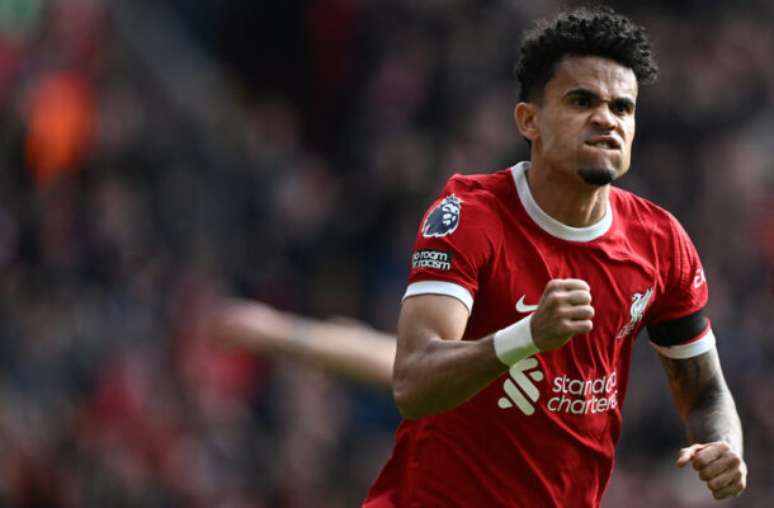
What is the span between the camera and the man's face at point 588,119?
18.9 feet

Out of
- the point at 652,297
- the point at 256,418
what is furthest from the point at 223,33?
the point at 652,297

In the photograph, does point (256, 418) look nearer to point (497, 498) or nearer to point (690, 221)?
point (690, 221)

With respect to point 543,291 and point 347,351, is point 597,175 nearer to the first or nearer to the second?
point 543,291

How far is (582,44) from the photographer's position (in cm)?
594

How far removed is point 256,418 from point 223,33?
221 inches

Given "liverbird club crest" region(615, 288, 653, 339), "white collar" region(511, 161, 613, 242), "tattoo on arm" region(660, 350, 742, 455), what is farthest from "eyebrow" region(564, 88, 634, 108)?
"tattoo on arm" region(660, 350, 742, 455)

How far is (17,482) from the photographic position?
12.9 meters

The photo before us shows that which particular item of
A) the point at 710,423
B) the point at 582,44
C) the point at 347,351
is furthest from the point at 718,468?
the point at 347,351

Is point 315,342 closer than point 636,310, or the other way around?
point 636,310

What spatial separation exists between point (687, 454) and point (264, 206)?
1057 centimetres

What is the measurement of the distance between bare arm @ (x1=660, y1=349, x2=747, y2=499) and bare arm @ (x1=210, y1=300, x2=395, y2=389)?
307 cm

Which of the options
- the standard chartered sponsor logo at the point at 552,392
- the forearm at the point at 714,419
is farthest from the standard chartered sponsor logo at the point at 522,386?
the forearm at the point at 714,419

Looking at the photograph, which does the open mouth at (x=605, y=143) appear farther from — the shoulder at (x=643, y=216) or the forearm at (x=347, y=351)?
the forearm at (x=347, y=351)

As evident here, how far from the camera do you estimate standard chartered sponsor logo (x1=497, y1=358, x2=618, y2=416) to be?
19.0 ft
